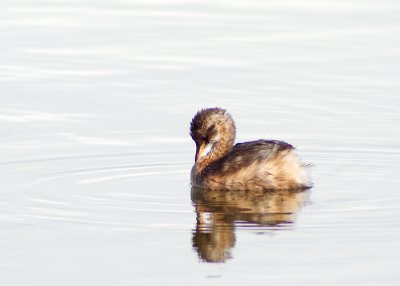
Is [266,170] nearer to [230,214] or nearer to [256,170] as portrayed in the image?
[256,170]

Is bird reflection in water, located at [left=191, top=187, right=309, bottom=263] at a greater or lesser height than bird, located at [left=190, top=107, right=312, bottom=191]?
lesser

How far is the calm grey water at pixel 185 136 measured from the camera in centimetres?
901

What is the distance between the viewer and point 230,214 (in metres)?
10.7

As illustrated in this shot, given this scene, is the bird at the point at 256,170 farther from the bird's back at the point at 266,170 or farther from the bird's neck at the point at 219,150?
the bird's neck at the point at 219,150

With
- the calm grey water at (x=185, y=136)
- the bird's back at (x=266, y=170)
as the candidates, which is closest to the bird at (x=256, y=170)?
the bird's back at (x=266, y=170)

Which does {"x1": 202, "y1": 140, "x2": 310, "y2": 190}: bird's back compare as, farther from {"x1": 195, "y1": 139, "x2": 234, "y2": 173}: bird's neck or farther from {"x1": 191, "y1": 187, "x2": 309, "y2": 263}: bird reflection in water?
{"x1": 195, "y1": 139, "x2": 234, "y2": 173}: bird's neck

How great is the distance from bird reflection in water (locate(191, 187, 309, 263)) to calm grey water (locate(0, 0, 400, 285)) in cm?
3

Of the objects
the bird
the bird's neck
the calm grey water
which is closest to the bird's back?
the bird

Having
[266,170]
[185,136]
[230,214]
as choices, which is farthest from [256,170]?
[185,136]

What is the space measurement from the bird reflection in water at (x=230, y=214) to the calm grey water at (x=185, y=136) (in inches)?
1.2

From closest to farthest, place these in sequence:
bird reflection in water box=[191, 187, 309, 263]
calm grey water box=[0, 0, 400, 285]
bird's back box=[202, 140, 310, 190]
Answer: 1. calm grey water box=[0, 0, 400, 285]
2. bird reflection in water box=[191, 187, 309, 263]
3. bird's back box=[202, 140, 310, 190]

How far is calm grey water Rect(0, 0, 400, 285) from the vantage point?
9.01 meters

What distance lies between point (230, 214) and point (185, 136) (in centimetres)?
268

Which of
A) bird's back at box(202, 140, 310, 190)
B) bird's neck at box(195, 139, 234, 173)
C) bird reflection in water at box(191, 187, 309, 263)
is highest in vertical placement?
bird's neck at box(195, 139, 234, 173)
